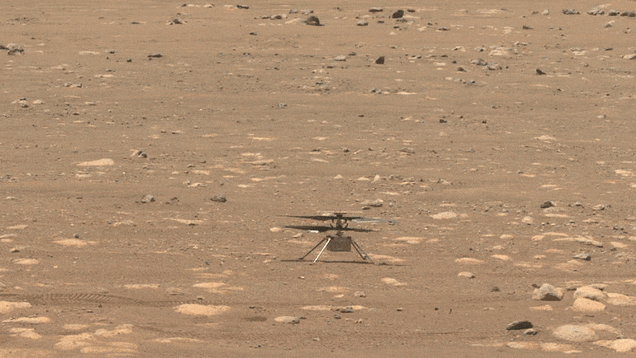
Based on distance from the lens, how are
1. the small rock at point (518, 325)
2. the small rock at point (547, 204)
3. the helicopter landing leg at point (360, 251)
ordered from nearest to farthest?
the small rock at point (518, 325)
the helicopter landing leg at point (360, 251)
the small rock at point (547, 204)

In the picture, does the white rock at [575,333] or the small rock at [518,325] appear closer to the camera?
the white rock at [575,333]

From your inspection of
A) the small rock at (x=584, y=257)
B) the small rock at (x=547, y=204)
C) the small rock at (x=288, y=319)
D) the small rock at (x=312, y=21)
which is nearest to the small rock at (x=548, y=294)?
the small rock at (x=584, y=257)

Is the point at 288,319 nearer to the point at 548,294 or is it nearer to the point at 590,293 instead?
the point at 548,294

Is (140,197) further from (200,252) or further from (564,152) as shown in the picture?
(564,152)

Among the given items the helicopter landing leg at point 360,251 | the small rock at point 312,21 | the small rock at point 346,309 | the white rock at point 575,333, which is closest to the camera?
the white rock at point 575,333

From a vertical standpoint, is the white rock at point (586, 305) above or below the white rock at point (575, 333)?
above

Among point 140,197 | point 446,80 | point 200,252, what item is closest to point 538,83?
point 446,80

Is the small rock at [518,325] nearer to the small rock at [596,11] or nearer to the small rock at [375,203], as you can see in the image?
the small rock at [375,203]
